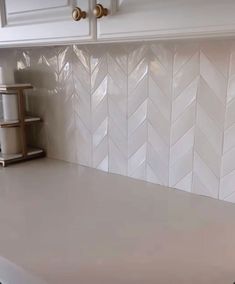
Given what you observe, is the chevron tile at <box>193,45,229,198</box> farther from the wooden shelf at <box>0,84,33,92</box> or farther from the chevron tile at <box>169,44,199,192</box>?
the wooden shelf at <box>0,84,33,92</box>

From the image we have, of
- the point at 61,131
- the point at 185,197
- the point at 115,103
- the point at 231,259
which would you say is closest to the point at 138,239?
the point at 231,259

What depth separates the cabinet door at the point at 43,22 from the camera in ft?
2.83

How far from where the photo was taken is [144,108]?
46.5 inches

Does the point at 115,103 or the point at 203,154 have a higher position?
the point at 115,103

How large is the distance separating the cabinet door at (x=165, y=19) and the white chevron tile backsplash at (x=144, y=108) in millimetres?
308

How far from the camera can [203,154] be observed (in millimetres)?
1064

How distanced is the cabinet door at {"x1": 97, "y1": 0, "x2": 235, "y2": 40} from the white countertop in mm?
464

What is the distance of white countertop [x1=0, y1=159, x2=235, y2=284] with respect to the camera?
0.68 metres

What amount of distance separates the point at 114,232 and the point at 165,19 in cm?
50

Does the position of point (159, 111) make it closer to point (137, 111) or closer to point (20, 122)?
point (137, 111)

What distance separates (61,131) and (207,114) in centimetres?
68

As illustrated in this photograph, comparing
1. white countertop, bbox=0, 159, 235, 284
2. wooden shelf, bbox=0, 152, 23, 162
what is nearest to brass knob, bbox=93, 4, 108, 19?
white countertop, bbox=0, 159, 235, 284

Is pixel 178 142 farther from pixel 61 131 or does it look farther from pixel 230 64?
pixel 61 131

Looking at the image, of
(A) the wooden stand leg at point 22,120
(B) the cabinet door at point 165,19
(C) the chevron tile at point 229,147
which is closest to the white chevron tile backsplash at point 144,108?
(C) the chevron tile at point 229,147
